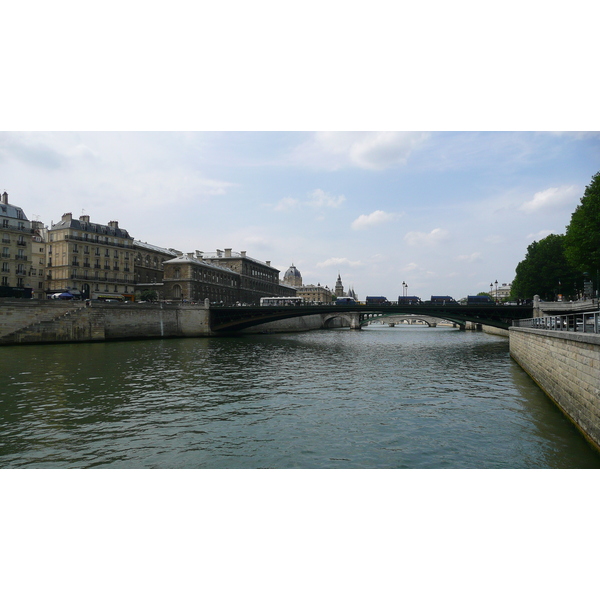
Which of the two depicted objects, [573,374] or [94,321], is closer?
[573,374]

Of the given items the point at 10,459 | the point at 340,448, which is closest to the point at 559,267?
the point at 340,448

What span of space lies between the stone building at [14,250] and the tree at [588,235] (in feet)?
237

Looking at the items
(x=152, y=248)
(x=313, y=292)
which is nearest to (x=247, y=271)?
(x=152, y=248)

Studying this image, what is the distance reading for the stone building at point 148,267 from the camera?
85500mm

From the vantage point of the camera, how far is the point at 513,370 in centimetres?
2900

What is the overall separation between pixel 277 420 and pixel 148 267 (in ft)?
269

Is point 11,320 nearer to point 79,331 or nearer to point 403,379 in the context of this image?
point 79,331

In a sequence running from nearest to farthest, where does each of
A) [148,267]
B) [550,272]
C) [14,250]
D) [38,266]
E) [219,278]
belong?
[14,250] < [550,272] < [38,266] < [148,267] < [219,278]

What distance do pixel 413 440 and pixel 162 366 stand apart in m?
21.4

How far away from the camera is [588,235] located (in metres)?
38.5

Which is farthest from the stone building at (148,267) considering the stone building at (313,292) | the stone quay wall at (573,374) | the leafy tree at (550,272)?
the stone building at (313,292)

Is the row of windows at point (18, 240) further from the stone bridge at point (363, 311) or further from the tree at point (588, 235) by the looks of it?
the tree at point (588, 235)

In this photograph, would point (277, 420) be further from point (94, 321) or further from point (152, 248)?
point (152, 248)

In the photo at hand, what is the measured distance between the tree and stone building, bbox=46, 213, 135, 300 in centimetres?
6898
